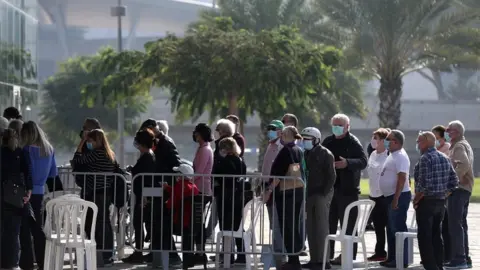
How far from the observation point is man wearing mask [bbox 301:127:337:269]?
14.1 metres

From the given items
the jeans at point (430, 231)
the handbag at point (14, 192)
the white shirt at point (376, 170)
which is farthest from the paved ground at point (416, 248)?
the handbag at point (14, 192)

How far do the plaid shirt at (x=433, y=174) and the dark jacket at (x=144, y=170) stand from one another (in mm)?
3153

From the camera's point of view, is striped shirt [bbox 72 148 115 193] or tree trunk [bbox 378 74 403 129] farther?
tree trunk [bbox 378 74 403 129]

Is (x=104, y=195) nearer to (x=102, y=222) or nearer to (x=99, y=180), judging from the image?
(x=99, y=180)

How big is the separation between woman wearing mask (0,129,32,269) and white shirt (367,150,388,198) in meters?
4.51

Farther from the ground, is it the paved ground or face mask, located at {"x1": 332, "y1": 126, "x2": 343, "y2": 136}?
face mask, located at {"x1": 332, "y1": 126, "x2": 343, "y2": 136}

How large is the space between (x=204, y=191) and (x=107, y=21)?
128 m

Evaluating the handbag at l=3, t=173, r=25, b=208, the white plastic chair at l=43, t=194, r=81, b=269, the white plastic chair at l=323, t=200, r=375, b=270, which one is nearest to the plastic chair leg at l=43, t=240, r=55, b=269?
the white plastic chair at l=43, t=194, r=81, b=269

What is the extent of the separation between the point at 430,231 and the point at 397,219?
1187 mm

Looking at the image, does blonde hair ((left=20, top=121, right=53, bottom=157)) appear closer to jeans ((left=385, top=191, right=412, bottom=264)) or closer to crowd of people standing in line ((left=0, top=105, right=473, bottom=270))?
crowd of people standing in line ((left=0, top=105, right=473, bottom=270))

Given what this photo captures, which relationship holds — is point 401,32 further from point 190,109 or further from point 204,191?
point 204,191

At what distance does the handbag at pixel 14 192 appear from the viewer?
13000mm

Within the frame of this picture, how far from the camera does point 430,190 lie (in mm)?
13438

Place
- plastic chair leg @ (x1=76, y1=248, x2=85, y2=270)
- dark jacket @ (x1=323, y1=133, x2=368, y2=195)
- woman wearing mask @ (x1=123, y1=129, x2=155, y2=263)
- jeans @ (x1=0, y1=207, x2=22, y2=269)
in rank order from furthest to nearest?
dark jacket @ (x1=323, y1=133, x2=368, y2=195)
woman wearing mask @ (x1=123, y1=129, x2=155, y2=263)
jeans @ (x1=0, y1=207, x2=22, y2=269)
plastic chair leg @ (x1=76, y1=248, x2=85, y2=270)
